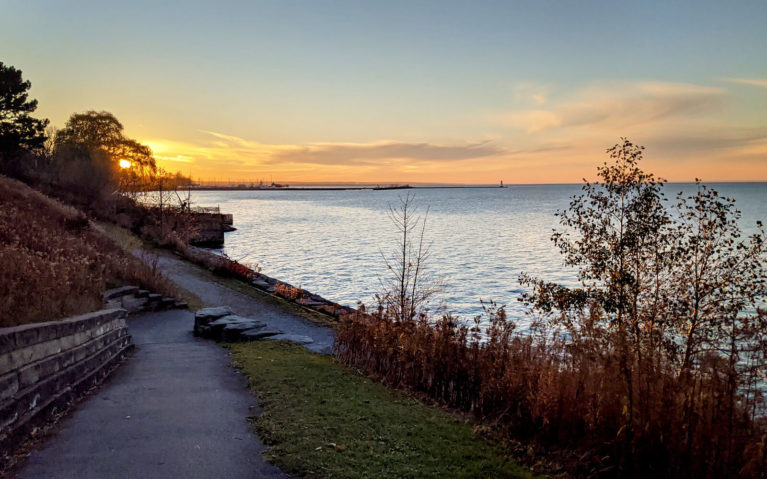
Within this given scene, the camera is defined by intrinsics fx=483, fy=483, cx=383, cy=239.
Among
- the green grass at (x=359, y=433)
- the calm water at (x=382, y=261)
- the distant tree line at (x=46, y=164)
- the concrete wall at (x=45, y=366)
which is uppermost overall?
the distant tree line at (x=46, y=164)

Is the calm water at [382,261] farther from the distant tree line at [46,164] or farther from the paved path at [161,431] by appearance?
the paved path at [161,431]

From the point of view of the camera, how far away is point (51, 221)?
68.1 ft

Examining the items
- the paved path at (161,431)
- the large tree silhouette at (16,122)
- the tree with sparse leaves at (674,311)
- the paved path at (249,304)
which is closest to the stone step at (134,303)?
the paved path at (249,304)

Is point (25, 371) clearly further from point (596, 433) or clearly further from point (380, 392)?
point (596, 433)

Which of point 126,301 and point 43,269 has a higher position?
point 43,269

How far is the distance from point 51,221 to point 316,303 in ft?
39.1

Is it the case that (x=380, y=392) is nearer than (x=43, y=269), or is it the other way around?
(x=380, y=392)

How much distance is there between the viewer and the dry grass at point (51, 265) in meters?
7.87

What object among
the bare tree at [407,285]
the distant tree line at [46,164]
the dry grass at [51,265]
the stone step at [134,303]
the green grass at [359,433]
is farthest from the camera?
the distant tree line at [46,164]

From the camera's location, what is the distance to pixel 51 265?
10352 mm

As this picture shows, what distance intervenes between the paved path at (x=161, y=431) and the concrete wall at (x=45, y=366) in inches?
13.1

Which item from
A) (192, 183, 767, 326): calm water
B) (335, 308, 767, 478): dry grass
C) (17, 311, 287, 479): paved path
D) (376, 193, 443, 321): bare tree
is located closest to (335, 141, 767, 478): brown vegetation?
(335, 308, 767, 478): dry grass

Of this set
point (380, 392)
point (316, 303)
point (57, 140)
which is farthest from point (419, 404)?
point (57, 140)

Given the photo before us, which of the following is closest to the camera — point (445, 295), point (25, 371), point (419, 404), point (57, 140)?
point (25, 371)
